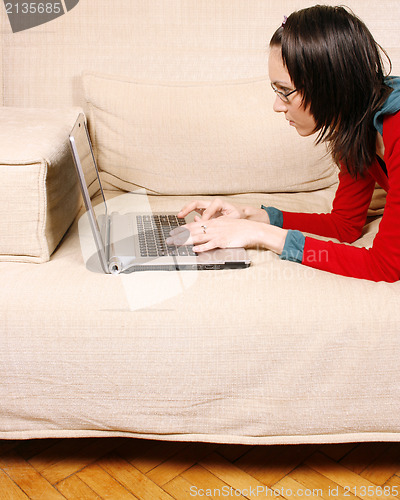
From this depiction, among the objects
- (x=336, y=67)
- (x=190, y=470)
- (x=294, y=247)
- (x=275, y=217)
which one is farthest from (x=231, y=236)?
(x=190, y=470)

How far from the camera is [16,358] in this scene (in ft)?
3.09

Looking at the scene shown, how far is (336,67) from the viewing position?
37.9 inches

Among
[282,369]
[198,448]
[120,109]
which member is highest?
[120,109]

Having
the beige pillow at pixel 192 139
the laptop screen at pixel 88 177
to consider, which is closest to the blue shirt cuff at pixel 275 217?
the beige pillow at pixel 192 139

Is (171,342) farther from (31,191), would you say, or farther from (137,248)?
(31,191)

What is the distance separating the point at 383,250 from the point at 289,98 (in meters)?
0.32

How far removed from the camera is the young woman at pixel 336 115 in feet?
3.15

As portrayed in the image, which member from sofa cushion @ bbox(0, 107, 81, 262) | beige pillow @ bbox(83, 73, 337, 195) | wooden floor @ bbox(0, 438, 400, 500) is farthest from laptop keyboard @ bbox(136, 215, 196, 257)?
wooden floor @ bbox(0, 438, 400, 500)

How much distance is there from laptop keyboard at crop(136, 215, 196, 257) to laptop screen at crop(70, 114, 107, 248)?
8 cm

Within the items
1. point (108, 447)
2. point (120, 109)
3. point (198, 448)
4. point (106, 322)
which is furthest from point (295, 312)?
point (120, 109)

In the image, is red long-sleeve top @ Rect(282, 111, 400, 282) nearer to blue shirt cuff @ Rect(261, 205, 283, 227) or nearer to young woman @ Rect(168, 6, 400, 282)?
young woman @ Rect(168, 6, 400, 282)

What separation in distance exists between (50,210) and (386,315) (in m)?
0.64

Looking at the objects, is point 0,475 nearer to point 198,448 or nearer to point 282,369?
point 198,448

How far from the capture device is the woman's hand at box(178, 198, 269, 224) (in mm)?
1151
